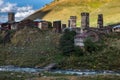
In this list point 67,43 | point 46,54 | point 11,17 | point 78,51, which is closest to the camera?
point 78,51

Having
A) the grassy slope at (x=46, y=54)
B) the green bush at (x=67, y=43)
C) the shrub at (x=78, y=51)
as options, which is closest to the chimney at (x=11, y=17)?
the grassy slope at (x=46, y=54)

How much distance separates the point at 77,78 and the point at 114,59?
27.9m

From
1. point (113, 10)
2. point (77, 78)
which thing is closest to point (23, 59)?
point (77, 78)

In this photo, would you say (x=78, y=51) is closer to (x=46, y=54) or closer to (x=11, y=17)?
(x=46, y=54)

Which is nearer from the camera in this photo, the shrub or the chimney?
the shrub

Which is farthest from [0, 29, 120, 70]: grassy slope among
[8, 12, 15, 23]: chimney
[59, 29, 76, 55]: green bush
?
[8, 12, 15, 23]: chimney

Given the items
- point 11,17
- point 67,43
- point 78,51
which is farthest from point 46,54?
point 11,17

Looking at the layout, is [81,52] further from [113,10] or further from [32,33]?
[113,10]

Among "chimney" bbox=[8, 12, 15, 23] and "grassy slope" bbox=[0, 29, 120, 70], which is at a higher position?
"chimney" bbox=[8, 12, 15, 23]

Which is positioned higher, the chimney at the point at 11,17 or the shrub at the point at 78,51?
the chimney at the point at 11,17

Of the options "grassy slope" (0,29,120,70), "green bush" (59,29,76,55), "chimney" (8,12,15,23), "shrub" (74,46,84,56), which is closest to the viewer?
"grassy slope" (0,29,120,70)

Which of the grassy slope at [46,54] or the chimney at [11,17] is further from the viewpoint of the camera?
the chimney at [11,17]

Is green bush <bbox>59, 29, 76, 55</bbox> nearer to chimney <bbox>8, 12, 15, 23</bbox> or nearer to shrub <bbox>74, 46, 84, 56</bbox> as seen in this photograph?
shrub <bbox>74, 46, 84, 56</bbox>

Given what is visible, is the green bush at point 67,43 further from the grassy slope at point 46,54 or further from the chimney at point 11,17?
the chimney at point 11,17
